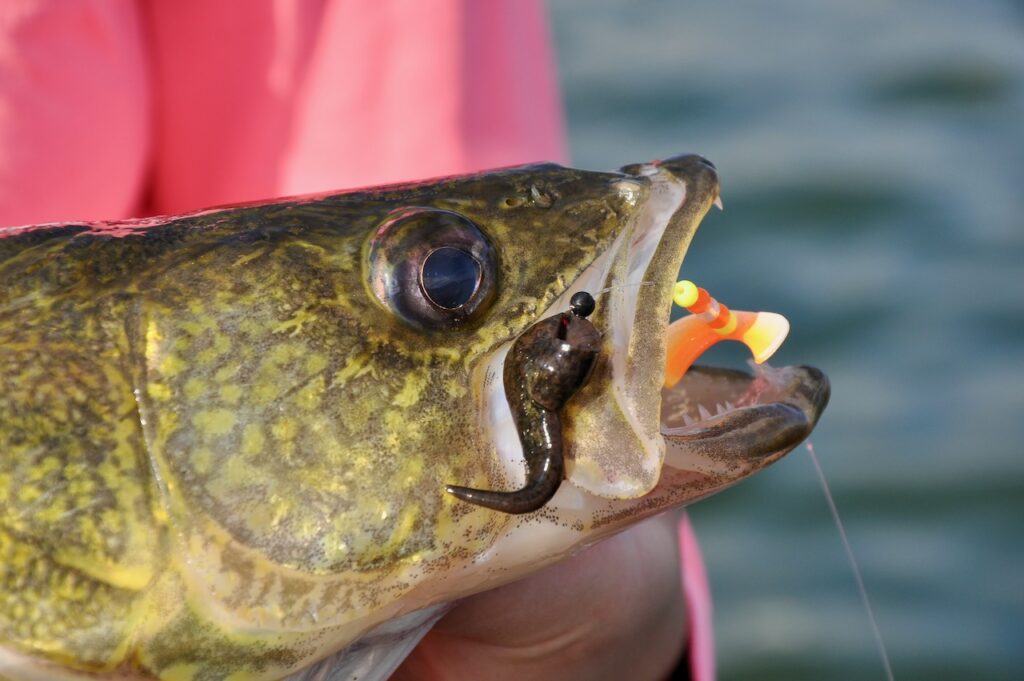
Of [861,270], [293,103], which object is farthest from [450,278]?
[861,270]

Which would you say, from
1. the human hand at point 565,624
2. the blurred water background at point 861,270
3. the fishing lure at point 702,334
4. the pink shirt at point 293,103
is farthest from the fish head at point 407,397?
the blurred water background at point 861,270

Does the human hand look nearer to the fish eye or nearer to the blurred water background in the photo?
the fish eye

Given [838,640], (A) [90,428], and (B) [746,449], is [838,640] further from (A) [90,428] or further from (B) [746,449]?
(A) [90,428]

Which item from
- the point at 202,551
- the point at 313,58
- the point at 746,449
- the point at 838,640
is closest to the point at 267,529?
the point at 202,551

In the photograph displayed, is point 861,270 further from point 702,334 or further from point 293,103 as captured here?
point 702,334

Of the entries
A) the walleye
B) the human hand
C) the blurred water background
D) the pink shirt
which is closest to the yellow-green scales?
the walleye

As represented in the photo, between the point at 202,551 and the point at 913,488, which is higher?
the point at 202,551

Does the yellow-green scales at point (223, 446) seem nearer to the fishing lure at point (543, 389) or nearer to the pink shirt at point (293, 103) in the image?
the fishing lure at point (543, 389)

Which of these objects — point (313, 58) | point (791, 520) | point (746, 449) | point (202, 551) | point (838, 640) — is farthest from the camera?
point (791, 520)
